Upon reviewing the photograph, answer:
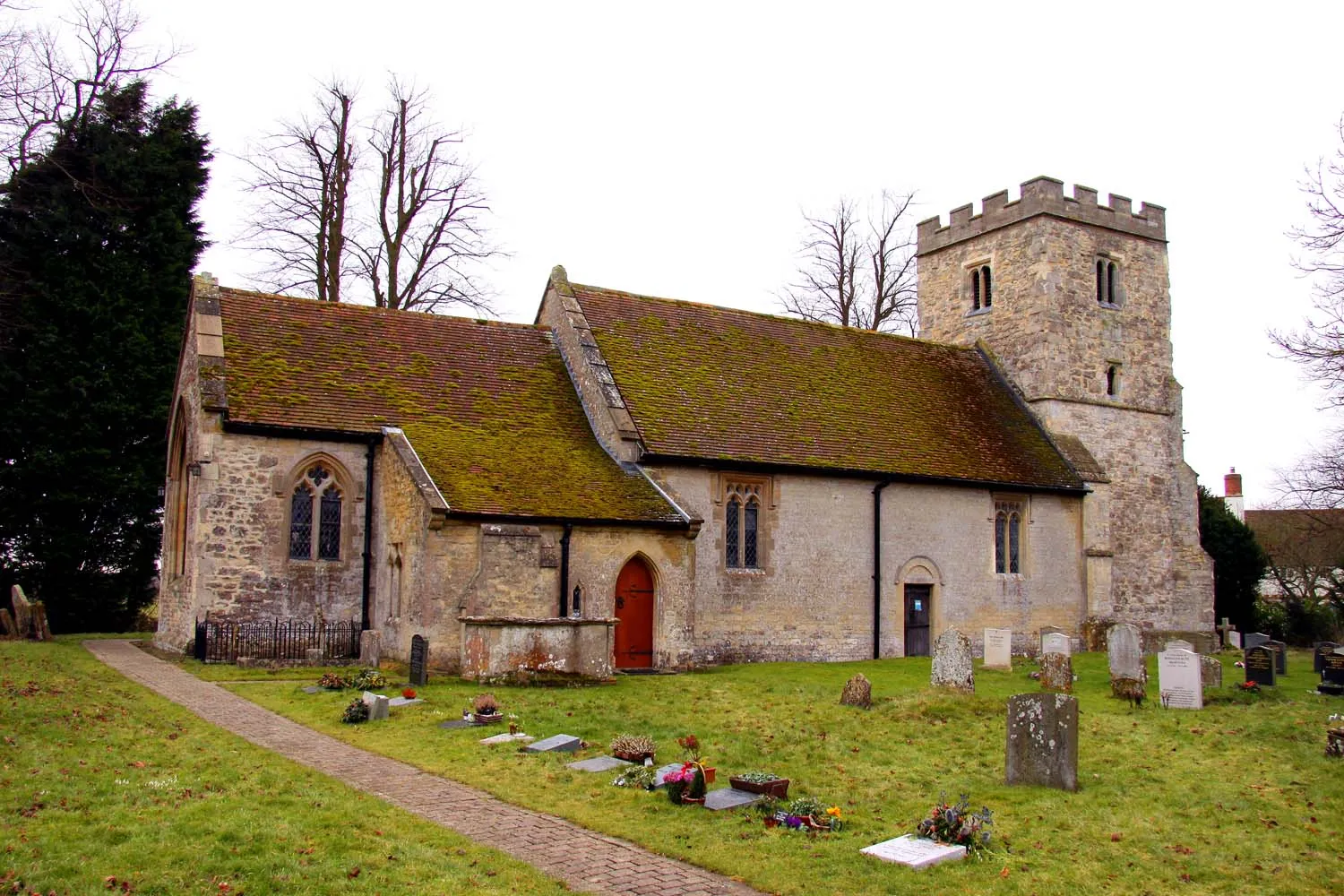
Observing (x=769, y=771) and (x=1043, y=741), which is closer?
(x=1043, y=741)

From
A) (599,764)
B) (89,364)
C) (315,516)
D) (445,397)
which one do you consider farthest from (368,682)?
(89,364)

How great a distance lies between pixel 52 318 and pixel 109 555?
670 centimetres

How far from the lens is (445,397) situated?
24141mm

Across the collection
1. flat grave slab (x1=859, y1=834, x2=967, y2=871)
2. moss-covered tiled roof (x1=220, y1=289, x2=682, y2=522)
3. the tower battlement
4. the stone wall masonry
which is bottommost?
flat grave slab (x1=859, y1=834, x2=967, y2=871)

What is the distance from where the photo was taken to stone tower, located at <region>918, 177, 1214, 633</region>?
30.7 m

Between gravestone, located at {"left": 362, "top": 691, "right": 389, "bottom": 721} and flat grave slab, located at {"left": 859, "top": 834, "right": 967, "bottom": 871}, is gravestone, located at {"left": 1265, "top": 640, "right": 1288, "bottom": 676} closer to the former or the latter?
flat grave slab, located at {"left": 859, "top": 834, "right": 967, "bottom": 871}

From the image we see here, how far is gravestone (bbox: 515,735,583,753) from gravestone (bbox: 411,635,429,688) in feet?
18.4

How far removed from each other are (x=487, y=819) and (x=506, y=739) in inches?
144

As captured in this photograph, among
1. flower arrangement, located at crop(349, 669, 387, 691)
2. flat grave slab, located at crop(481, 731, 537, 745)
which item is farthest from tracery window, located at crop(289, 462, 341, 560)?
flat grave slab, located at crop(481, 731, 537, 745)

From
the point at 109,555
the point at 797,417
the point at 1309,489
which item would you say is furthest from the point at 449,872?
the point at 109,555

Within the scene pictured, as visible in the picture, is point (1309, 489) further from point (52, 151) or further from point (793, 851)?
point (52, 151)

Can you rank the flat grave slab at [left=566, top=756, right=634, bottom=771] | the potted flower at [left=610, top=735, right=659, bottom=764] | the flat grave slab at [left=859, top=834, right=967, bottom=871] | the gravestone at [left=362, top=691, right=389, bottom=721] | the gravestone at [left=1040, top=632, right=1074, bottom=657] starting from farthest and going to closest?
1. the gravestone at [left=1040, top=632, right=1074, bottom=657]
2. the gravestone at [left=362, top=691, right=389, bottom=721]
3. the potted flower at [left=610, top=735, right=659, bottom=764]
4. the flat grave slab at [left=566, top=756, right=634, bottom=771]
5. the flat grave slab at [left=859, top=834, right=967, bottom=871]

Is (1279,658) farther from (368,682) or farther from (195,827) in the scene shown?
(195,827)

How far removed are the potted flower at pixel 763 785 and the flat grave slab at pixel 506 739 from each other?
3.71m
